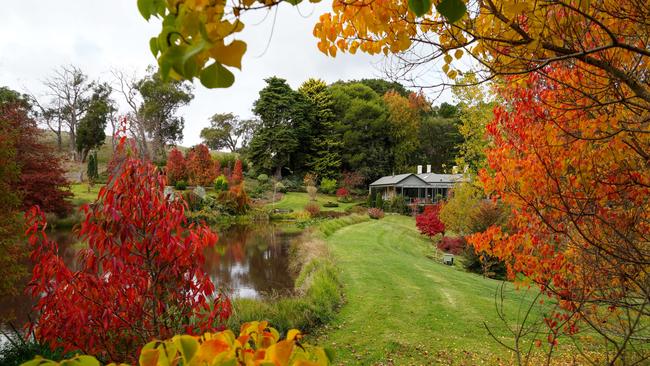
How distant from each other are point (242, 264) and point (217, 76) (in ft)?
41.0

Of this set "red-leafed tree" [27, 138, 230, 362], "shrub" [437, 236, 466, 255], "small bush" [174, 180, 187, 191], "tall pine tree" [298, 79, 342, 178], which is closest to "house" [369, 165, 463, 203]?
"tall pine tree" [298, 79, 342, 178]

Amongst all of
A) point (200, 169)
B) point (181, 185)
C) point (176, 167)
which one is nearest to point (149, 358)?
point (181, 185)

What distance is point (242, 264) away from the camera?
1262 centimetres

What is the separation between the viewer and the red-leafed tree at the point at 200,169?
29.5m

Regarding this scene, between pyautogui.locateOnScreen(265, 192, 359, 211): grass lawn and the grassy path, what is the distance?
16.4 metres

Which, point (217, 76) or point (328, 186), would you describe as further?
point (328, 186)

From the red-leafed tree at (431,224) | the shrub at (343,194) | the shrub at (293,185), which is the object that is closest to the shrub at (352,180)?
the shrub at (343,194)

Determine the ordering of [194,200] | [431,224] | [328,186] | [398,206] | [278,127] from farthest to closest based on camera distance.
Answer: [278,127]
[328,186]
[398,206]
[194,200]
[431,224]

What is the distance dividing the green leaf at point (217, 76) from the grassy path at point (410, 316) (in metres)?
5.00

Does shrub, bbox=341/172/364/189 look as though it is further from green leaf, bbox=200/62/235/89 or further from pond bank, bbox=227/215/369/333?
green leaf, bbox=200/62/235/89

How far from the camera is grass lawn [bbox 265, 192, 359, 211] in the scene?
2860 centimetres

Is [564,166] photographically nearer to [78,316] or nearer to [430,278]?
[78,316]

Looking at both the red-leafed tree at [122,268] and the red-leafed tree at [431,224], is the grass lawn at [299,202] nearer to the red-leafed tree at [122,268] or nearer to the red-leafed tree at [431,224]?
the red-leafed tree at [431,224]

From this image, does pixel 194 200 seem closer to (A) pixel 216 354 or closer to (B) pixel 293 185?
(B) pixel 293 185
